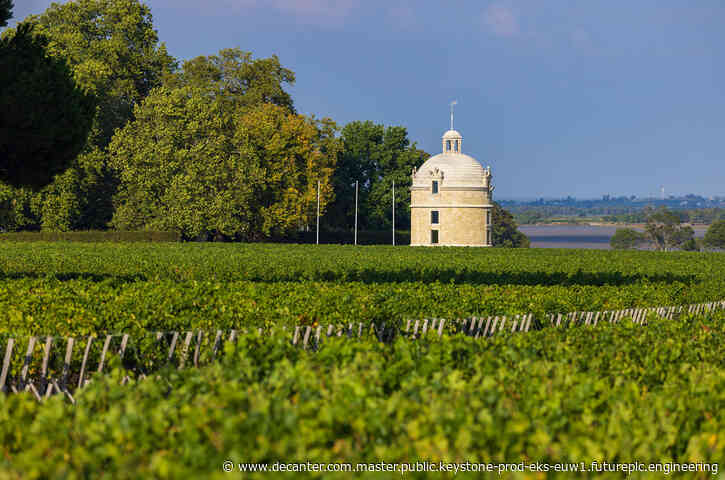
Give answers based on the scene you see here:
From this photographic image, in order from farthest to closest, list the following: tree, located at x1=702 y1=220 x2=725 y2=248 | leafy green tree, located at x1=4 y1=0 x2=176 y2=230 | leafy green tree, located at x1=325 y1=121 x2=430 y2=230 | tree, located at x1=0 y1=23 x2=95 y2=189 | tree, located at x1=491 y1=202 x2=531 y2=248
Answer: tree, located at x1=702 y1=220 x2=725 y2=248 → tree, located at x1=491 y1=202 x2=531 y2=248 → leafy green tree, located at x1=325 y1=121 x2=430 y2=230 → leafy green tree, located at x1=4 y1=0 x2=176 y2=230 → tree, located at x1=0 y1=23 x2=95 y2=189

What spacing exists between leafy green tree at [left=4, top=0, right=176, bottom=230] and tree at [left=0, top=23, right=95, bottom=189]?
42.4 meters

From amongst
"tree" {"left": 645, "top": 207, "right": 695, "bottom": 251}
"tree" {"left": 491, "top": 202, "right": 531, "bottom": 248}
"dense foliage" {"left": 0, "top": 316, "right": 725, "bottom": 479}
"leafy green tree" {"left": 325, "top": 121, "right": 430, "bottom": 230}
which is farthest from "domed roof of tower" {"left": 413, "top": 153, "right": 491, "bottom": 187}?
"tree" {"left": 645, "top": 207, "right": 695, "bottom": 251}

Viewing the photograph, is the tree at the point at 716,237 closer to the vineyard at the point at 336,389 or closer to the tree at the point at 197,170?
the tree at the point at 197,170

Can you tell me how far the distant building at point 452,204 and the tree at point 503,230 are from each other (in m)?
49.5

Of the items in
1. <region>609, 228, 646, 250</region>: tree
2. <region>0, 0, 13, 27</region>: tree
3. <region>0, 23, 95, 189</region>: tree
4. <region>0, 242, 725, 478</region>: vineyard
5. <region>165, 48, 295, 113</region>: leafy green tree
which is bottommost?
<region>609, 228, 646, 250</region>: tree

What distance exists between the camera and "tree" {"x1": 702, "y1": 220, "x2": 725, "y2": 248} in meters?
169

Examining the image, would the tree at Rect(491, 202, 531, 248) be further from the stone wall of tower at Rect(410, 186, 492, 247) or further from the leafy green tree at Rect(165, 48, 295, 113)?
the leafy green tree at Rect(165, 48, 295, 113)

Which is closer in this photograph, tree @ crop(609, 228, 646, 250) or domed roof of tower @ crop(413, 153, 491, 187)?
domed roof of tower @ crop(413, 153, 491, 187)

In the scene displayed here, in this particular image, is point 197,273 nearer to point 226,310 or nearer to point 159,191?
point 226,310

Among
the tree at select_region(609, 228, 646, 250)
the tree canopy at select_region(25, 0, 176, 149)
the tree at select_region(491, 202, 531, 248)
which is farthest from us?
the tree at select_region(609, 228, 646, 250)

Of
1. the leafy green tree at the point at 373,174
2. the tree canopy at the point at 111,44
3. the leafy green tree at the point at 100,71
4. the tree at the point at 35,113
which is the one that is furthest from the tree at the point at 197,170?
the tree at the point at 35,113

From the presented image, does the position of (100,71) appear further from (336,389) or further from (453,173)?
A: (336,389)

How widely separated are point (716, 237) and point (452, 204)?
117386 millimetres

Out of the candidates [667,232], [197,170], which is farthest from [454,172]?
[667,232]
